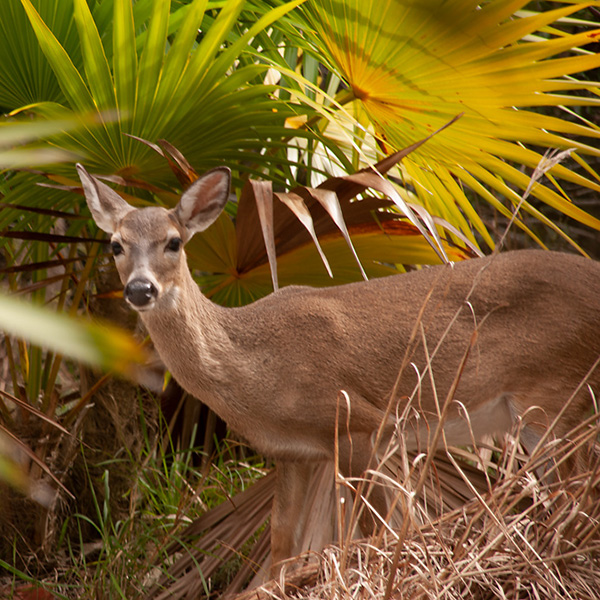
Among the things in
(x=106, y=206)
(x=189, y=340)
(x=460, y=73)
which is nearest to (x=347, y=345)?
(x=189, y=340)

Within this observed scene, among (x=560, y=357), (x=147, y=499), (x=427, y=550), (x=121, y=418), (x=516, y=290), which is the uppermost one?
(x=516, y=290)

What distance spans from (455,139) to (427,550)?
1.94 meters

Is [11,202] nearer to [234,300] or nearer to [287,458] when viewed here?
[234,300]

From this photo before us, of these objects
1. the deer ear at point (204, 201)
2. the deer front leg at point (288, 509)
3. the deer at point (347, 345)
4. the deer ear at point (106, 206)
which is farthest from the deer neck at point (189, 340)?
the deer front leg at point (288, 509)

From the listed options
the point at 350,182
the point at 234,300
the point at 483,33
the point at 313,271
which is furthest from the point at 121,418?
the point at 483,33

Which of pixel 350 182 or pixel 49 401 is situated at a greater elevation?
pixel 350 182

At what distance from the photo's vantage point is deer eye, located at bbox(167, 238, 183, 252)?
3.14 m

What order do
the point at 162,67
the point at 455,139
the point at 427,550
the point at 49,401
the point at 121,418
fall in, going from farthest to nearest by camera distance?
the point at 121,418, the point at 49,401, the point at 455,139, the point at 162,67, the point at 427,550

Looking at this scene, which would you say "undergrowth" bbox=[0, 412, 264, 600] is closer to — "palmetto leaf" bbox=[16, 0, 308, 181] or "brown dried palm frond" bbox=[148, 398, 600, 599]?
"brown dried palm frond" bbox=[148, 398, 600, 599]

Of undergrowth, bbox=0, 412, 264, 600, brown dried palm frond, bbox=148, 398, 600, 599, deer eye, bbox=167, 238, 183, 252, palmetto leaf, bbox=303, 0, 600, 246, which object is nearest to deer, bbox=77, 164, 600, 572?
deer eye, bbox=167, 238, 183, 252

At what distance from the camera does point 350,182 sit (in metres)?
3.28

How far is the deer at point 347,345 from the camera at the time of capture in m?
3.16

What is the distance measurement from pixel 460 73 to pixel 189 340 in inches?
61.9

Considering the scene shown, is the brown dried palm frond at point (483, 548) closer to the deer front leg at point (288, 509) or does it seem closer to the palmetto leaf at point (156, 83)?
the deer front leg at point (288, 509)
